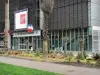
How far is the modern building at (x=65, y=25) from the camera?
41000 mm

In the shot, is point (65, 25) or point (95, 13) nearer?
point (95, 13)

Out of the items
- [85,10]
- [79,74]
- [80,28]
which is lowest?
[79,74]

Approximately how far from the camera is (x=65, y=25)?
148 ft

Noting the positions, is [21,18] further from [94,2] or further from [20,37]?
[94,2]

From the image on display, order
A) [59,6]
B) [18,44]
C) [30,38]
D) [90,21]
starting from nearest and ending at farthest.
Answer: [90,21] < [59,6] < [30,38] < [18,44]

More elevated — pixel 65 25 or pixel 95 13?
pixel 95 13

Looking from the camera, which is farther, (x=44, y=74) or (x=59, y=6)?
(x=59, y=6)

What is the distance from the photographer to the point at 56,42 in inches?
Answer: 1868

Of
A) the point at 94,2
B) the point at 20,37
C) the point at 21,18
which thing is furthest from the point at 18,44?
the point at 94,2

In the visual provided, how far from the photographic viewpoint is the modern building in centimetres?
4100

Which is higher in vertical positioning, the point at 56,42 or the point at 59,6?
the point at 59,6

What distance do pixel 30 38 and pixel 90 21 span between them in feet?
53.0

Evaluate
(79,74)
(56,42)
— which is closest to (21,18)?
(56,42)

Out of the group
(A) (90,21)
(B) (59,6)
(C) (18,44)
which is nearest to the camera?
(A) (90,21)
